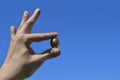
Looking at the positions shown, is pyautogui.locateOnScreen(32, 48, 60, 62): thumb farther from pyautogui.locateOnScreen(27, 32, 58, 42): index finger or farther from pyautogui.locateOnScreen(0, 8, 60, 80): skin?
pyautogui.locateOnScreen(27, 32, 58, 42): index finger

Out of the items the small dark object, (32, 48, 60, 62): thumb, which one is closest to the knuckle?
(32, 48, 60, 62): thumb

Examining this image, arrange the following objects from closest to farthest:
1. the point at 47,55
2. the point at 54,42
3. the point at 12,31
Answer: the point at 47,55 < the point at 54,42 < the point at 12,31

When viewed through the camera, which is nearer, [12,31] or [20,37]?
[20,37]

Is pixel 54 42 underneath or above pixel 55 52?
above

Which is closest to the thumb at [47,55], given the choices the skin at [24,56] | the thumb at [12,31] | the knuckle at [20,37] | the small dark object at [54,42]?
→ the skin at [24,56]

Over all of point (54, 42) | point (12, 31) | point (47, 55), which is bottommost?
point (47, 55)

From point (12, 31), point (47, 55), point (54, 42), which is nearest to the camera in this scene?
point (47, 55)

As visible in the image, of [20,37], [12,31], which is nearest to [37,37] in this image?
[20,37]

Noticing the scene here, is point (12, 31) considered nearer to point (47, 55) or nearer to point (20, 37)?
point (20, 37)
